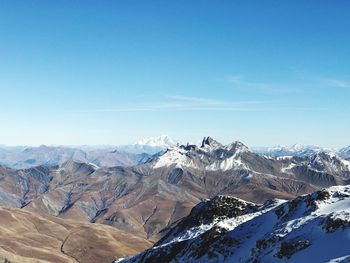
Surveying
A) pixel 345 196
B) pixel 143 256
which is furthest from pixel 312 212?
pixel 143 256

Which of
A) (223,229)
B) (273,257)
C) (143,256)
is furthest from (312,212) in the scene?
(143,256)

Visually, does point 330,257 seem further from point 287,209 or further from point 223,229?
point 223,229

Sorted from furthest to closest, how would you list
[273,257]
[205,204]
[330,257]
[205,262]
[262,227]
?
[205,204] → [262,227] → [205,262] → [273,257] → [330,257]

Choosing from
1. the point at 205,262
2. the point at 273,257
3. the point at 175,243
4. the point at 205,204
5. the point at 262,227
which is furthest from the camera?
the point at 205,204

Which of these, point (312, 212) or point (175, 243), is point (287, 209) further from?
point (175, 243)

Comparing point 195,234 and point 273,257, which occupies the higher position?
point 273,257

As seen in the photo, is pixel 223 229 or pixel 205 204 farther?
pixel 205 204

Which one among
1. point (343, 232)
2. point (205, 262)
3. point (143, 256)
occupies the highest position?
point (343, 232)
